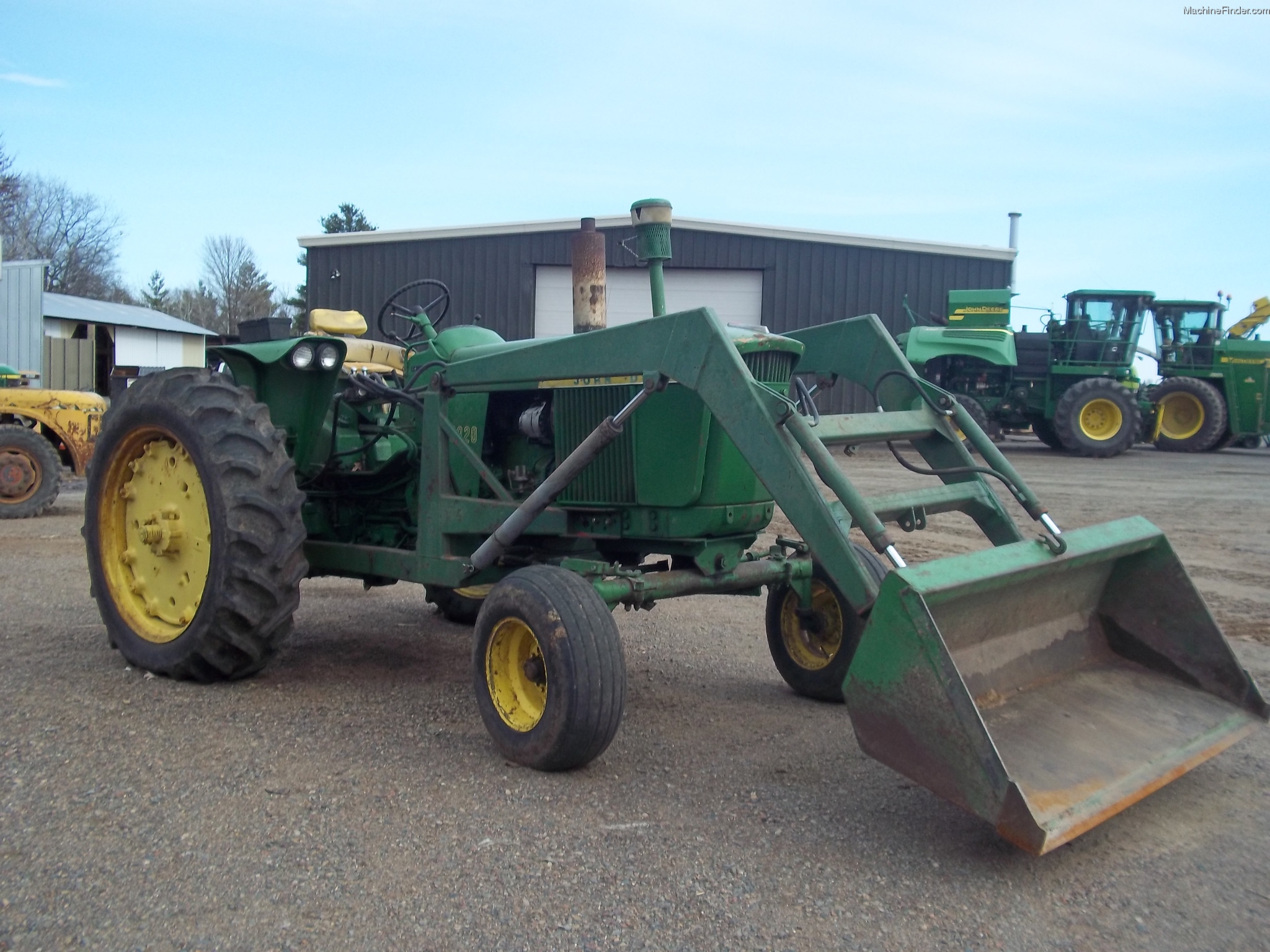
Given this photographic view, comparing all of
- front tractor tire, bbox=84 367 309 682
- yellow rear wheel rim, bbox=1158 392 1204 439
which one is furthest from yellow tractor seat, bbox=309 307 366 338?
yellow rear wheel rim, bbox=1158 392 1204 439

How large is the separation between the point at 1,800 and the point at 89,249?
148 ft

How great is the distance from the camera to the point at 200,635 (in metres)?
4.12

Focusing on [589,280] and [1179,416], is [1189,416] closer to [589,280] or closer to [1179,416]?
[1179,416]

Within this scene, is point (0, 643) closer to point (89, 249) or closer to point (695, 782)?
point (695, 782)

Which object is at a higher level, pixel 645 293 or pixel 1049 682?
pixel 645 293

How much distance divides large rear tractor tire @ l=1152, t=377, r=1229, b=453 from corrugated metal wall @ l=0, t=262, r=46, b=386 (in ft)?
67.9

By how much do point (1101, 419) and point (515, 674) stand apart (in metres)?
14.3

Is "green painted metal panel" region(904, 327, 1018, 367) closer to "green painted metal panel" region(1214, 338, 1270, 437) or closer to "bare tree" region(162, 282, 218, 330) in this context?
"green painted metal panel" region(1214, 338, 1270, 437)

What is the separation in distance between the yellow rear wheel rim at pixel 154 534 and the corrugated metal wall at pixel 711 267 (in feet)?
51.1

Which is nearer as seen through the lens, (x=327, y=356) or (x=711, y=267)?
(x=327, y=356)

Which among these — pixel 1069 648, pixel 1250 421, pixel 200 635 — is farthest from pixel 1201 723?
pixel 1250 421

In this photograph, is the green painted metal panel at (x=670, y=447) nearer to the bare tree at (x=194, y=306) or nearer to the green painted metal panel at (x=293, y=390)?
the green painted metal panel at (x=293, y=390)

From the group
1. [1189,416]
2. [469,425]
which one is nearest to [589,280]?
[469,425]

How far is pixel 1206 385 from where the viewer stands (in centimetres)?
1681
